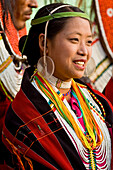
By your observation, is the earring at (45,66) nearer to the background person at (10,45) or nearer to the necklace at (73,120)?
the necklace at (73,120)

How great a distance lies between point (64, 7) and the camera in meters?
1.33

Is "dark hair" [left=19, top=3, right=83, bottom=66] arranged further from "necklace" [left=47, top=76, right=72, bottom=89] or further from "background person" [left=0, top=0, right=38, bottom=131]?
"background person" [left=0, top=0, right=38, bottom=131]

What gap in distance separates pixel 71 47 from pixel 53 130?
0.39 m

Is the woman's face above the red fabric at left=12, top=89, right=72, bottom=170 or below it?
above

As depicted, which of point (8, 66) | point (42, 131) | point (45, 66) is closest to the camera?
point (42, 131)

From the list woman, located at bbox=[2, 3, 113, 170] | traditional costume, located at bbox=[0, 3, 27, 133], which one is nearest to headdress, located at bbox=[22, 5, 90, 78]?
woman, located at bbox=[2, 3, 113, 170]

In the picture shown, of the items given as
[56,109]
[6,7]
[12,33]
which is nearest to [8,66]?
[12,33]

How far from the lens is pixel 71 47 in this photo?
1246 mm

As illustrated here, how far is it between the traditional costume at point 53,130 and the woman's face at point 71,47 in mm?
130

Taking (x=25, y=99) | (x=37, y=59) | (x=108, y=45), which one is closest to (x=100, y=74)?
(x=108, y=45)

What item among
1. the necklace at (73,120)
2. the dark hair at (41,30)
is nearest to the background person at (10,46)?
the dark hair at (41,30)

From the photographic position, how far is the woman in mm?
1186

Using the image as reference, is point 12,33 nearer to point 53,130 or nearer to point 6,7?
point 6,7

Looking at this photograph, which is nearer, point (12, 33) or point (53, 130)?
point (53, 130)
